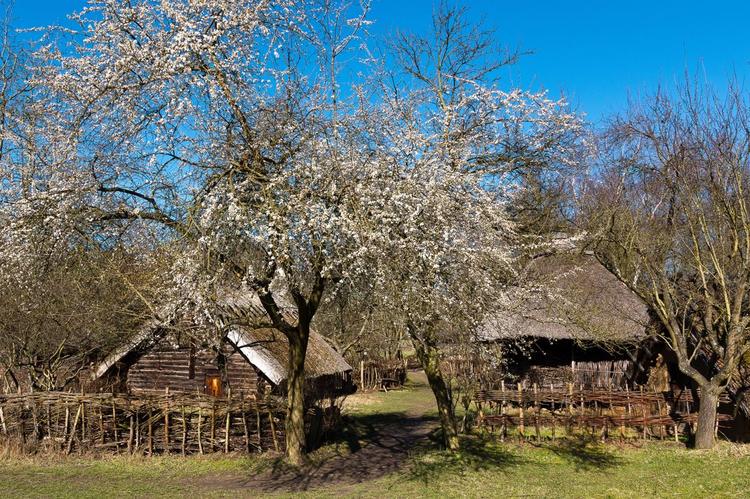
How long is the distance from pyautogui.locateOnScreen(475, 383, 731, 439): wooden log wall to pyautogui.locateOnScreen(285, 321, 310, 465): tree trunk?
16.6ft

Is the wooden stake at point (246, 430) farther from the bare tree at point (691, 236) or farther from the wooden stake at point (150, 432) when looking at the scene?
the bare tree at point (691, 236)

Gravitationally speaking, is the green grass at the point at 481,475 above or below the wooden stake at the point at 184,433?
below

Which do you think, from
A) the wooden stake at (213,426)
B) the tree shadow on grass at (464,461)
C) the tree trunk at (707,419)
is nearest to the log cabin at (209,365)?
the wooden stake at (213,426)

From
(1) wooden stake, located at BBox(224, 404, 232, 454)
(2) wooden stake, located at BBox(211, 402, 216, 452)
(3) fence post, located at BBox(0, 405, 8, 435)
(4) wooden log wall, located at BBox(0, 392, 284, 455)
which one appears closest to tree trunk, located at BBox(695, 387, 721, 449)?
(4) wooden log wall, located at BBox(0, 392, 284, 455)

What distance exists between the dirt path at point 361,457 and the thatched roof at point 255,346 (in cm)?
207

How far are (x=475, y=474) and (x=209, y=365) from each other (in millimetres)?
8026

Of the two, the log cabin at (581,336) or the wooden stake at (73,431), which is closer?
the wooden stake at (73,431)

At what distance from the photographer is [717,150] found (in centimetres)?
1506

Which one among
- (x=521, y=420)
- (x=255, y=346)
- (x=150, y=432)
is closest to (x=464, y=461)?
(x=521, y=420)

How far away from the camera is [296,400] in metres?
13.5

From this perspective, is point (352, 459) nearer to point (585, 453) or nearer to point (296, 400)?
point (296, 400)

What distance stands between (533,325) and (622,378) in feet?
11.2

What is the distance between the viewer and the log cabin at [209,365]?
15.6 m

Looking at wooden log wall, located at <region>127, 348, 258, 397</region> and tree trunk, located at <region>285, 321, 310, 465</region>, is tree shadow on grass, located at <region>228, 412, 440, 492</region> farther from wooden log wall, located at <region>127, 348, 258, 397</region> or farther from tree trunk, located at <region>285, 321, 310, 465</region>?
wooden log wall, located at <region>127, 348, 258, 397</region>
